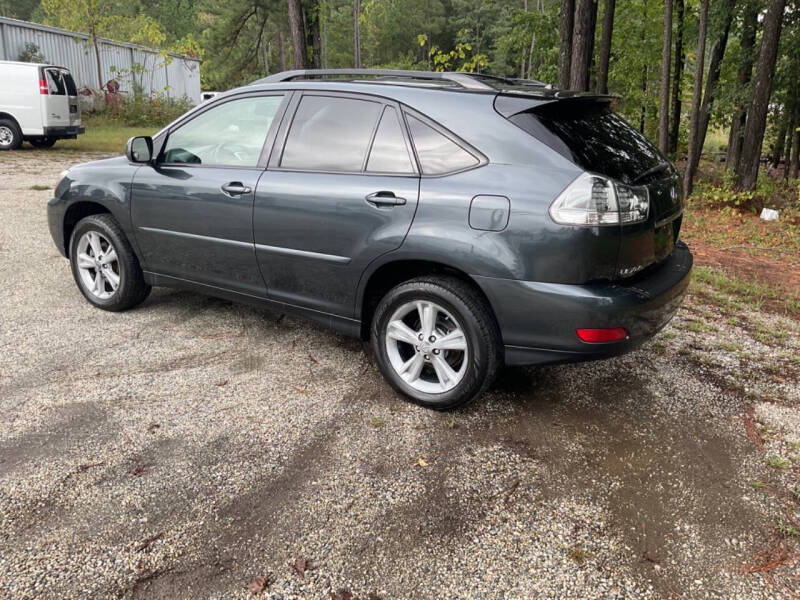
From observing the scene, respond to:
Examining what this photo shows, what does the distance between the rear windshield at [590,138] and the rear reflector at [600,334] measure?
73 cm

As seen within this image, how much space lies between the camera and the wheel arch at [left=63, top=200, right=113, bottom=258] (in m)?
4.93

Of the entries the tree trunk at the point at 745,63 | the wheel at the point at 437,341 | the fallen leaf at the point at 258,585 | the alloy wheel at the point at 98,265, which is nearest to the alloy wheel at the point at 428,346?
the wheel at the point at 437,341

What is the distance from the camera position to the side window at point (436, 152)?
325 cm

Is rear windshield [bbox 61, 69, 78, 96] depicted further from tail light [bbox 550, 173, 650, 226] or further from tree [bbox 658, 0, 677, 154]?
tail light [bbox 550, 173, 650, 226]

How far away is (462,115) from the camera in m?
3.31

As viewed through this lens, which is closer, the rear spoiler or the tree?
the rear spoiler

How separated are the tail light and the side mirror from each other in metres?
2.91

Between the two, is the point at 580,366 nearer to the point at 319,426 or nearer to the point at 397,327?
the point at 397,327

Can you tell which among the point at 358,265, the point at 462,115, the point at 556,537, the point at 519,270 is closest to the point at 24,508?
the point at 358,265

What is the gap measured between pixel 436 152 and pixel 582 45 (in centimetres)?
887

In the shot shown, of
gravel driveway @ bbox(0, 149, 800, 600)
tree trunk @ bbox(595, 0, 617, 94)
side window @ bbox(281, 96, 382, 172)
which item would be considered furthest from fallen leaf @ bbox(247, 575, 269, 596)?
tree trunk @ bbox(595, 0, 617, 94)

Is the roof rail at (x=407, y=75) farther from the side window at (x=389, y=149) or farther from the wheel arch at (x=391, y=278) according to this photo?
the wheel arch at (x=391, y=278)

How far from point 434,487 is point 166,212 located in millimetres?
2716

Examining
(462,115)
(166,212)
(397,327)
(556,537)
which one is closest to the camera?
(556,537)
